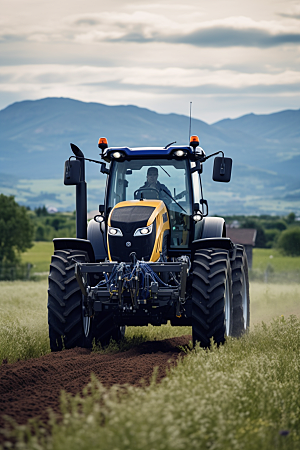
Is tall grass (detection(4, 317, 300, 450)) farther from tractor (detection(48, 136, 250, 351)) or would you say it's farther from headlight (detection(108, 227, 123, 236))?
headlight (detection(108, 227, 123, 236))

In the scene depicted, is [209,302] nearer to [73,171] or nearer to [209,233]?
[209,233]

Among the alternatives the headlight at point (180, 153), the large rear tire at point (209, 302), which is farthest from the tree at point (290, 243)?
the large rear tire at point (209, 302)

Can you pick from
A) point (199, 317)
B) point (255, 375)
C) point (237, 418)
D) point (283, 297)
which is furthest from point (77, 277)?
point (283, 297)

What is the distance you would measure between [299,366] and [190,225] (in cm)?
341

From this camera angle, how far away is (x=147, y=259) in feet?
27.6

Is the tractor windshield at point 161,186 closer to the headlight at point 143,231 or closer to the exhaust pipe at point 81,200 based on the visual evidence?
the exhaust pipe at point 81,200

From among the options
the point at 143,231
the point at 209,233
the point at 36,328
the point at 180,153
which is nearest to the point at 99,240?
the point at 143,231

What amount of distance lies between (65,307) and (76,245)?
1044 mm

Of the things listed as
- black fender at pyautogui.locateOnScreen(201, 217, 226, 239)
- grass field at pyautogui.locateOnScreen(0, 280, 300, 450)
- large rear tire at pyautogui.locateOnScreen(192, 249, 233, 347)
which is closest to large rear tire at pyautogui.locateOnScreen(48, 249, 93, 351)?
grass field at pyautogui.locateOnScreen(0, 280, 300, 450)

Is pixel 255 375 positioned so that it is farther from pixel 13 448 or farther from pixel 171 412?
pixel 13 448

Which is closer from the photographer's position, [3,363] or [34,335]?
[3,363]

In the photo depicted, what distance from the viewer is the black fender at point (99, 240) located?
952 centimetres

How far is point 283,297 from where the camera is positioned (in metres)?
20.3

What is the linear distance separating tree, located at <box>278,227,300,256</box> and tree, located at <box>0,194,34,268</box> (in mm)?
38893
